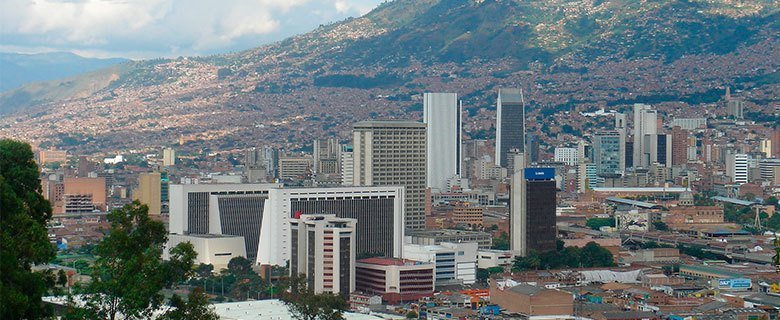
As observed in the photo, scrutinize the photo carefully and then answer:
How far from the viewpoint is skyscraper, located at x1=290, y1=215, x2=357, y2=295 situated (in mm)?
42781

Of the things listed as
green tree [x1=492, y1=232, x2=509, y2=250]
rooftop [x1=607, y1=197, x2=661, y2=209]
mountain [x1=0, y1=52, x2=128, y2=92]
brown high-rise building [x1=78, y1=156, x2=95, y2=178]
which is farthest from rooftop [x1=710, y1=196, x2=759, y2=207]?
mountain [x1=0, y1=52, x2=128, y2=92]

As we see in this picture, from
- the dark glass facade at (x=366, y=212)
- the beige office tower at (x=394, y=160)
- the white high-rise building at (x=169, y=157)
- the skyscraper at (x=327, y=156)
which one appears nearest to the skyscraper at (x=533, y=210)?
the dark glass facade at (x=366, y=212)

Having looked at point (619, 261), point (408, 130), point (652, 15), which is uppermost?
point (652, 15)

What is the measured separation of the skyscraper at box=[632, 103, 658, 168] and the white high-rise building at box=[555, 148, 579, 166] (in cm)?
393

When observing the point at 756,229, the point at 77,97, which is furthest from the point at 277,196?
the point at 77,97

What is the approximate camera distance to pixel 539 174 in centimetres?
5541

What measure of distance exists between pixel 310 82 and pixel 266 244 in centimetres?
9295

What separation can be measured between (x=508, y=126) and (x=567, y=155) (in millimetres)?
4537

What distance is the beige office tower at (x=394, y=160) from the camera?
2452 inches

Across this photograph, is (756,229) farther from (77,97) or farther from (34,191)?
(77,97)

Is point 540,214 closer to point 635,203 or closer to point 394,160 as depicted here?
point 394,160

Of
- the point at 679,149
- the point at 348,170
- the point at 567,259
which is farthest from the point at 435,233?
the point at 679,149

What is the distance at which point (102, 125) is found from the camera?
132 m

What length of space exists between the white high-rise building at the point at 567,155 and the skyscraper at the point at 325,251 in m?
62.1
